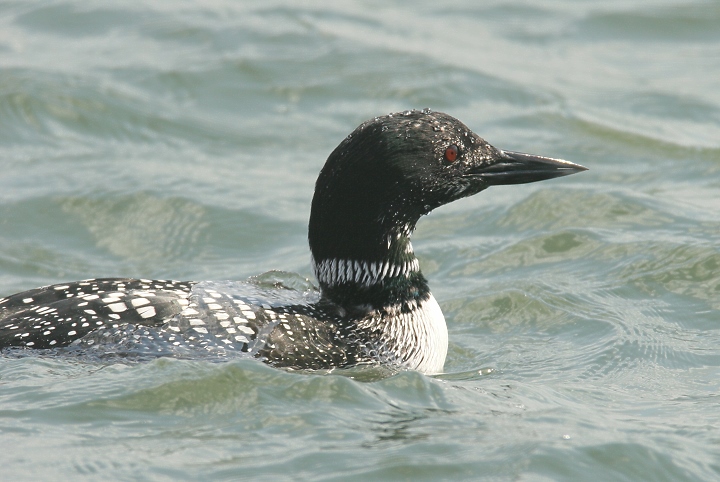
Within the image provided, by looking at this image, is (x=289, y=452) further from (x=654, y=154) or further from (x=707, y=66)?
(x=707, y=66)

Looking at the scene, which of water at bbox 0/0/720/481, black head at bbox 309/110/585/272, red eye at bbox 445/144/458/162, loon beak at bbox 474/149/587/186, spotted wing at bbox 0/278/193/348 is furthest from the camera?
loon beak at bbox 474/149/587/186

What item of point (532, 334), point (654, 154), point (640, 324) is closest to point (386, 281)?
point (532, 334)

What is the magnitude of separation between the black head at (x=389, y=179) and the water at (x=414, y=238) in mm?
749

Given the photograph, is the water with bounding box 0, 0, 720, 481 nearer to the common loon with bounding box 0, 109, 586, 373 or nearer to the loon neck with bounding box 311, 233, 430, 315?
the common loon with bounding box 0, 109, 586, 373

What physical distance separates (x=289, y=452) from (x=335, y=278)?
1531 millimetres

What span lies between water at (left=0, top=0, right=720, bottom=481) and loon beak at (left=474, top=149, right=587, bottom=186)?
103 cm

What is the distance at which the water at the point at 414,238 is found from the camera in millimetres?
4875

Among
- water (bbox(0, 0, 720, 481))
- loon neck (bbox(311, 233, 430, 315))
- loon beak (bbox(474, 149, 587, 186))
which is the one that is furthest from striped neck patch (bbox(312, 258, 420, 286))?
loon beak (bbox(474, 149, 587, 186))

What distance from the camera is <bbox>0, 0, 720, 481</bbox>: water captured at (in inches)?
192

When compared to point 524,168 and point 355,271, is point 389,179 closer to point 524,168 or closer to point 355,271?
point 355,271

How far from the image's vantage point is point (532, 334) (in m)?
6.93

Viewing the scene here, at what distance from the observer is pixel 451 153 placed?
603cm

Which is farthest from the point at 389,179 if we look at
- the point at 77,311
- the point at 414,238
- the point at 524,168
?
the point at 414,238

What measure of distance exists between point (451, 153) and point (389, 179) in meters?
0.39
